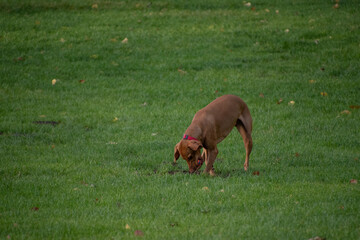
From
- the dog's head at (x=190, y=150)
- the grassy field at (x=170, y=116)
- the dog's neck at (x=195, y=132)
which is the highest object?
the dog's neck at (x=195, y=132)

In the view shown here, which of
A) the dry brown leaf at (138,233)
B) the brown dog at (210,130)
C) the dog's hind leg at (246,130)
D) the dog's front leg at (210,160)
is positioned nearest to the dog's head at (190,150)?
the brown dog at (210,130)

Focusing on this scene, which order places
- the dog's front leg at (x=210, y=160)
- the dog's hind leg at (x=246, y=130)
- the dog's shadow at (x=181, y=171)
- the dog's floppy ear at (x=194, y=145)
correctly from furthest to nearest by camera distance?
the dog's hind leg at (x=246, y=130) → the dog's shadow at (x=181, y=171) → the dog's front leg at (x=210, y=160) → the dog's floppy ear at (x=194, y=145)

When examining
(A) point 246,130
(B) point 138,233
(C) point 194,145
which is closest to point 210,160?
(C) point 194,145

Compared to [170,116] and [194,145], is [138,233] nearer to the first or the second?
[194,145]

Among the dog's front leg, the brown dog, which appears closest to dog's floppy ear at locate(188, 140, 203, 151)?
the brown dog

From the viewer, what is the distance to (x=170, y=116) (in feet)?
41.5

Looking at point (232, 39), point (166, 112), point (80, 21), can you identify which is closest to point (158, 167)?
point (166, 112)

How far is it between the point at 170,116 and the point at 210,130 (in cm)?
399

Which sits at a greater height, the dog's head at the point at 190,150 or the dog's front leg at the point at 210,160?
the dog's head at the point at 190,150

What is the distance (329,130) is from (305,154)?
69.8 inches

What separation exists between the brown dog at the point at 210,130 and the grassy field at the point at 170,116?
367 mm

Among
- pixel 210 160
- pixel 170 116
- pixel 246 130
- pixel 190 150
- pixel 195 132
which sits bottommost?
pixel 170 116

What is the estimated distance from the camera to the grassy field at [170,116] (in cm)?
682

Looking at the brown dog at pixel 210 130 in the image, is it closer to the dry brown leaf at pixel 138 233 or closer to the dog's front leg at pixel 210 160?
the dog's front leg at pixel 210 160
